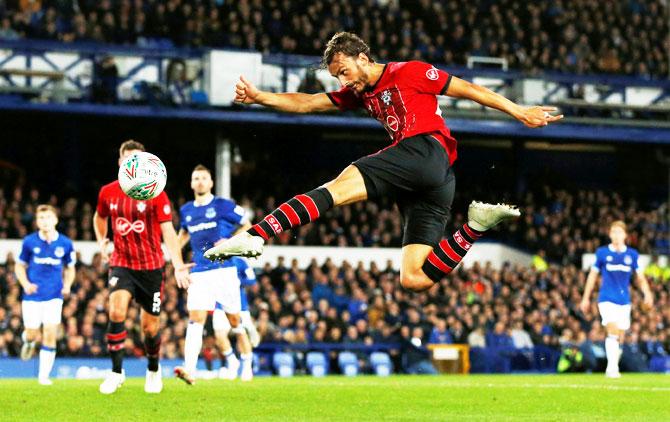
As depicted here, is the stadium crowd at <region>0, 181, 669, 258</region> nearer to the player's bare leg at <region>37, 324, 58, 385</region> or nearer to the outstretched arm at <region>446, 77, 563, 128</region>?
the player's bare leg at <region>37, 324, 58, 385</region>

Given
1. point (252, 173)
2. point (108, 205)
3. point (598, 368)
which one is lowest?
point (598, 368)

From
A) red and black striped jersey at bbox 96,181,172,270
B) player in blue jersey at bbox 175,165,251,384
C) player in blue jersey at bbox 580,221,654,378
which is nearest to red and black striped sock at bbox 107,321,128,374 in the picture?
red and black striped jersey at bbox 96,181,172,270

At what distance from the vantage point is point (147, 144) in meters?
30.6

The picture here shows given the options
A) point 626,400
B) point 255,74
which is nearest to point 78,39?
point 255,74

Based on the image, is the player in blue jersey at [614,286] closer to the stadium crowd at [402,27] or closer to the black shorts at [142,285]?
the black shorts at [142,285]

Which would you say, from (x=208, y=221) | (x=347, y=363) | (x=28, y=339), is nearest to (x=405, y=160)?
(x=208, y=221)

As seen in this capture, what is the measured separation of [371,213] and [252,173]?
3110 mm

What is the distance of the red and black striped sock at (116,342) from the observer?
12164 millimetres

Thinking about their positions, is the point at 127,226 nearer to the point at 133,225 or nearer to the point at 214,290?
the point at 133,225

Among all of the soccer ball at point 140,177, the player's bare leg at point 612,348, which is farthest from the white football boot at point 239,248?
the player's bare leg at point 612,348

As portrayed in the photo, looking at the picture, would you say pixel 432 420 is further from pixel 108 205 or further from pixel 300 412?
pixel 108 205

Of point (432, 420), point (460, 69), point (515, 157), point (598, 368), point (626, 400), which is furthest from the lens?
point (515, 157)

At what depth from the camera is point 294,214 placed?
8.73 metres

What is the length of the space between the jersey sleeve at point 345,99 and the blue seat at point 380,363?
13.1 meters
